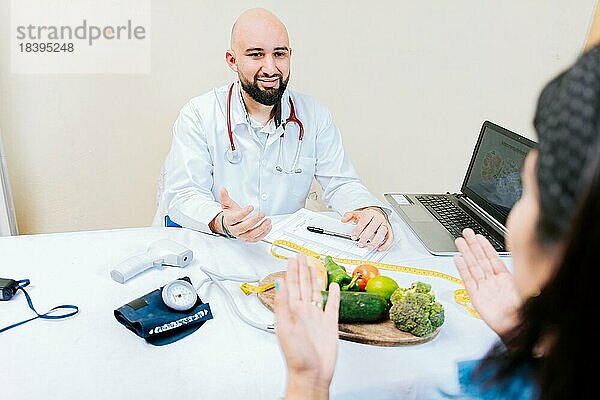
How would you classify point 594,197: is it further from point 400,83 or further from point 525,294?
point 400,83

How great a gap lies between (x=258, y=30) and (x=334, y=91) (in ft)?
3.42

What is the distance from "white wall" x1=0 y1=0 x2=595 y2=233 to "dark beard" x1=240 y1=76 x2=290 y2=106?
782 millimetres

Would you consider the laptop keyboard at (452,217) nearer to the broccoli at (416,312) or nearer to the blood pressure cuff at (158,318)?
the broccoli at (416,312)

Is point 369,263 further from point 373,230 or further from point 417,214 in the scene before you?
point 417,214

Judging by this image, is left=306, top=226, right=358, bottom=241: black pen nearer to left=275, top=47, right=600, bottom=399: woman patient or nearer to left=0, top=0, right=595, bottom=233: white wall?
left=275, top=47, right=600, bottom=399: woman patient

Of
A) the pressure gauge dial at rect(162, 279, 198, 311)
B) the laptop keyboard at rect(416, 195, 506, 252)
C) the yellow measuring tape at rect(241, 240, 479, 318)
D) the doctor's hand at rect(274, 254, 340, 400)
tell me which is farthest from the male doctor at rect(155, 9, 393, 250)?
the doctor's hand at rect(274, 254, 340, 400)

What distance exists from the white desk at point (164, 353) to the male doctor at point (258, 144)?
61cm

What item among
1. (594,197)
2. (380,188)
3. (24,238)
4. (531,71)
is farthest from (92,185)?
(594,197)

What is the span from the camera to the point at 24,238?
2041mm

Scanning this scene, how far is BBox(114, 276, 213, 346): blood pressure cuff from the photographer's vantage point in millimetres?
1507

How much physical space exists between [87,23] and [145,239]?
4.82 feet

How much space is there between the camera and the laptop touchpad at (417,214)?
7.71 ft

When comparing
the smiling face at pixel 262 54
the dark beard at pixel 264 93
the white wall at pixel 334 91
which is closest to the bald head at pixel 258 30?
the smiling face at pixel 262 54

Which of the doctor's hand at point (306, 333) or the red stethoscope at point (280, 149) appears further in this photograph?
the red stethoscope at point (280, 149)
